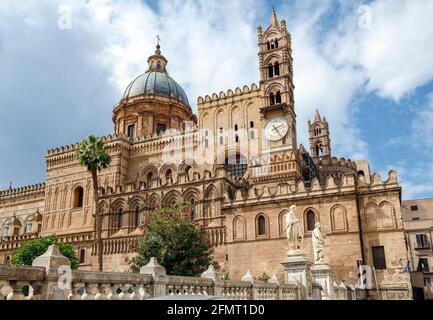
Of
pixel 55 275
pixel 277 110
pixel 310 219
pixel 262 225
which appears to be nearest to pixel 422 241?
pixel 277 110

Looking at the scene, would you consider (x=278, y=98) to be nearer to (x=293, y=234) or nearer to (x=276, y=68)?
(x=276, y=68)

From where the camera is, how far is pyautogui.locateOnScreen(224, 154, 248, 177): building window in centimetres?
4409

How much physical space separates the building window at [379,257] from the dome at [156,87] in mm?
34983

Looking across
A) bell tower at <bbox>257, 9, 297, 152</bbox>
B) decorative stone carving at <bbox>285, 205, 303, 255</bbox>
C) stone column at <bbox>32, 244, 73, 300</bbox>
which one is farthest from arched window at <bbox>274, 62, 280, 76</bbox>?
stone column at <bbox>32, 244, 73, 300</bbox>

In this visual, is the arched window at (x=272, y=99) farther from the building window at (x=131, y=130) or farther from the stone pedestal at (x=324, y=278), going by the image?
the stone pedestal at (x=324, y=278)

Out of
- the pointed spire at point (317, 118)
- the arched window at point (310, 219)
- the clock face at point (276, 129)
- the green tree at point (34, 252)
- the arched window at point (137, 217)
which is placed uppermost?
the pointed spire at point (317, 118)

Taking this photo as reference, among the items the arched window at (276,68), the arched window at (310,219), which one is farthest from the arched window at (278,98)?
the arched window at (310,219)

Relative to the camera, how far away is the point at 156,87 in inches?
2229

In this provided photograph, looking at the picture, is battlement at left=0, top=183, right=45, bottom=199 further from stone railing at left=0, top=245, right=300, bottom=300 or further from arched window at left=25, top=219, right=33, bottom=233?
stone railing at left=0, top=245, right=300, bottom=300

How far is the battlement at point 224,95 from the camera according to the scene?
4606cm

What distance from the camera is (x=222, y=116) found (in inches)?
1839

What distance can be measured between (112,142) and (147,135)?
4.08 m
